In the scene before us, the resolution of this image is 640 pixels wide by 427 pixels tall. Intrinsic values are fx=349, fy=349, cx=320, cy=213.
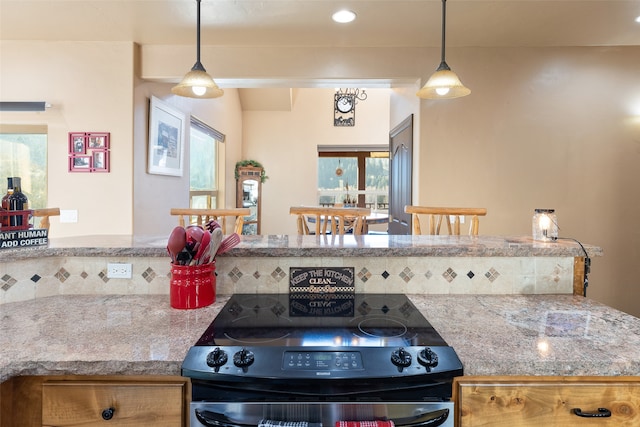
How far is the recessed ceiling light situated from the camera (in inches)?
102

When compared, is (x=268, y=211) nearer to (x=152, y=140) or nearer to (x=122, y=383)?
(x=152, y=140)

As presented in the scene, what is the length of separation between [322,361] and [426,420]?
28 centimetres

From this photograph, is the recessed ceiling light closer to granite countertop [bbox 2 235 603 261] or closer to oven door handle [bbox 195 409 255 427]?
granite countertop [bbox 2 235 603 261]

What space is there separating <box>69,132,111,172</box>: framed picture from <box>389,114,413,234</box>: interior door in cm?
286

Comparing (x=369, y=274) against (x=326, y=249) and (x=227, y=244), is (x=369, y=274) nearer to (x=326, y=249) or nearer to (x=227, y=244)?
(x=326, y=249)

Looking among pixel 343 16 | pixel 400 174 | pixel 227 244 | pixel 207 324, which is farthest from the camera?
pixel 400 174

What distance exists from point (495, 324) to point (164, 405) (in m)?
0.93

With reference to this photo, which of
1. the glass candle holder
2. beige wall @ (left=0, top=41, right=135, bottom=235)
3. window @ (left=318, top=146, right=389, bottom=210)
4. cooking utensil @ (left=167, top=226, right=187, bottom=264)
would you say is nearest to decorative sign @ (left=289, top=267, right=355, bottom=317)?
cooking utensil @ (left=167, top=226, right=187, bottom=264)

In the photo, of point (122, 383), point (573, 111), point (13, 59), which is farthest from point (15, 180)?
point (573, 111)

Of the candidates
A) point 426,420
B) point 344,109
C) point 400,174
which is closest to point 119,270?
point 426,420

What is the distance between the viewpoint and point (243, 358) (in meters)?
0.83

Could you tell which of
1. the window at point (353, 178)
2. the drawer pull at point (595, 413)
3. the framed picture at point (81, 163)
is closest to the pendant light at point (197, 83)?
the framed picture at point (81, 163)

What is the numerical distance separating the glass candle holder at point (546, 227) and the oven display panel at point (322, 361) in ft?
3.73

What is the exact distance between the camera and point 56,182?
3209 millimetres
